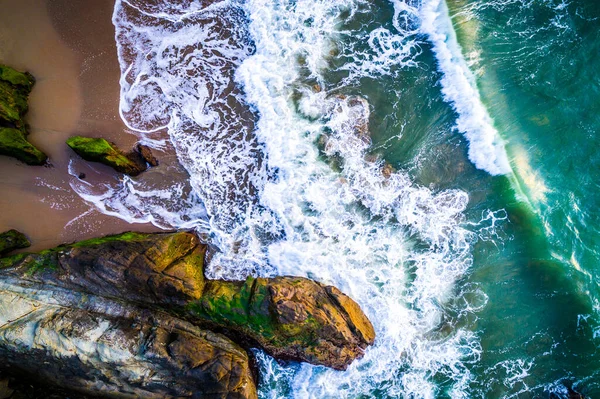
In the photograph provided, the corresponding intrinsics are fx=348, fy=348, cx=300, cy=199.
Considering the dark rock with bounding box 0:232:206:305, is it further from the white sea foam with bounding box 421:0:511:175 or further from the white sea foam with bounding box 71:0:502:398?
the white sea foam with bounding box 421:0:511:175

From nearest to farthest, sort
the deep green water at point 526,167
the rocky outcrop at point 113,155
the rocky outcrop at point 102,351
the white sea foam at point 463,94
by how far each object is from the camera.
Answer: the rocky outcrop at point 102,351
the rocky outcrop at point 113,155
the deep green water at point 526,167
the white sea foam at point 463,94

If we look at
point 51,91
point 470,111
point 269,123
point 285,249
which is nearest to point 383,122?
point 470,111

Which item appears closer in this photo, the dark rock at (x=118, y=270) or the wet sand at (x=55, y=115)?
the dark rock at (x=118, y=270)

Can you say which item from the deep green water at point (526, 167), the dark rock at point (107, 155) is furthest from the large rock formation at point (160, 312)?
the deep green water at point (526, 167)

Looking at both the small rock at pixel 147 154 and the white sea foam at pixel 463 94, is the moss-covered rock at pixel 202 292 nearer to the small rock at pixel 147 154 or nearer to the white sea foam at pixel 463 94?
the small rock at pixel 147 154

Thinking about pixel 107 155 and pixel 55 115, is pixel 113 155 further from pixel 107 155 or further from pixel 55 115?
pixel 55 115

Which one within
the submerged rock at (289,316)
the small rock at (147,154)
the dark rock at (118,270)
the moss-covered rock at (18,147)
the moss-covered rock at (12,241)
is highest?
the moss-covered rock at (18,147)

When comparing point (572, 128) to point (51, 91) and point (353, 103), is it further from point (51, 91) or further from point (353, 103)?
point (51, 91)

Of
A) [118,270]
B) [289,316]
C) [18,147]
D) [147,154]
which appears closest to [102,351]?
[118,270]
